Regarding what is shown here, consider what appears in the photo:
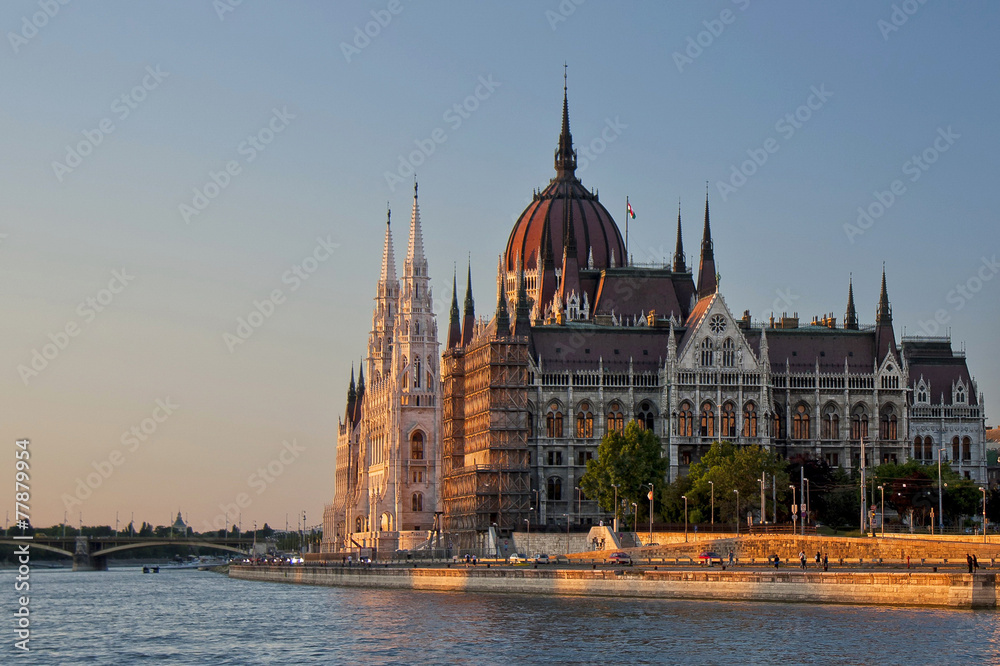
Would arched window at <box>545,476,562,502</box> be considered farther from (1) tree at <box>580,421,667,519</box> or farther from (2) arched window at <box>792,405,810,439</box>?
(2) arched window at <box>792,405,810,439</box>

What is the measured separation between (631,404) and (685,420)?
17.9ft

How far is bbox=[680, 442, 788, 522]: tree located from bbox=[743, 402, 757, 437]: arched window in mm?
14571

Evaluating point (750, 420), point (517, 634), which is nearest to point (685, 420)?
point (750, 420)

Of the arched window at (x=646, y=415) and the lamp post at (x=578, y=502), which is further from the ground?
the arched window at (x=646, y=415)

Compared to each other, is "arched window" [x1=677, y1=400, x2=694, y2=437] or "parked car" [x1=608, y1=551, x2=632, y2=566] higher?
"arched window" [x1=677, y1=400, x2=694, y2=437]

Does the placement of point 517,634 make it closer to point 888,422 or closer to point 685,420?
point 685,420

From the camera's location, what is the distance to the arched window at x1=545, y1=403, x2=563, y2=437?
568ft

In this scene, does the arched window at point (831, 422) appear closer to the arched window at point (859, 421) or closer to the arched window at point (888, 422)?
the arched window at point (859, 421)

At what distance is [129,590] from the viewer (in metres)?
174

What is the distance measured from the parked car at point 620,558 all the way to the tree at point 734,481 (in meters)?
24.6

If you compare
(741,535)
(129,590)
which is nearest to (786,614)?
(741,535)

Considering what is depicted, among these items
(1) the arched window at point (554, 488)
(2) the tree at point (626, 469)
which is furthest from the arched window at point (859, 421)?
(1) the arched window at point (554, 488)

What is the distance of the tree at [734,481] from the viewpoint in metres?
152

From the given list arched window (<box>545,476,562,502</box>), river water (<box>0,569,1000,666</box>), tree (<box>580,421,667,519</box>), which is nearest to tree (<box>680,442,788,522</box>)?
tree (<box>580,421,667,519</box>)
